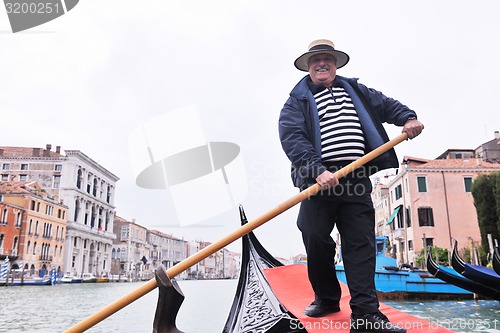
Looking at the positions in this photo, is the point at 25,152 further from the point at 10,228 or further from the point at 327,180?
the point at 327,180

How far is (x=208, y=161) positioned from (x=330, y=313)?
10314mm

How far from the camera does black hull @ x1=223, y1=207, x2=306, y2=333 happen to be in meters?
1.18

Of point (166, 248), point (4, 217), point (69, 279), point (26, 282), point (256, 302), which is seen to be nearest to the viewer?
point (256, 302)

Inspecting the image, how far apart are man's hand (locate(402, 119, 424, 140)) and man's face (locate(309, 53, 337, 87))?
27 centimetres

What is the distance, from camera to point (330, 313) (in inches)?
49.4

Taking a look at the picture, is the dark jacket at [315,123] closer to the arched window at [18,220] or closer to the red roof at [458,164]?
the red roof at [458,164]

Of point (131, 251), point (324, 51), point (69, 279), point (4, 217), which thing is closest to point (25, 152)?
point (69, 279)

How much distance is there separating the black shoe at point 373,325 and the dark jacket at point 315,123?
1.28 ft

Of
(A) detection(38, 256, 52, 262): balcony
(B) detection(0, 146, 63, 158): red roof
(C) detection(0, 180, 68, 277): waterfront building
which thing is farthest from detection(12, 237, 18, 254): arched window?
(B) detection(0, 146, 63, 158): red roof

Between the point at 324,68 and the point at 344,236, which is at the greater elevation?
the point at 324,68

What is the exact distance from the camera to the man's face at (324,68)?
1.30 meters

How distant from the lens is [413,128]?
48.1 inches

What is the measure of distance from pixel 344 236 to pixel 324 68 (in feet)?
1.74

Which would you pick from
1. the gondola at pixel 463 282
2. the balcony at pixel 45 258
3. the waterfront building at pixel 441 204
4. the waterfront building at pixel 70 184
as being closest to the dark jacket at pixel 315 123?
the gondola at pixel 463 282
